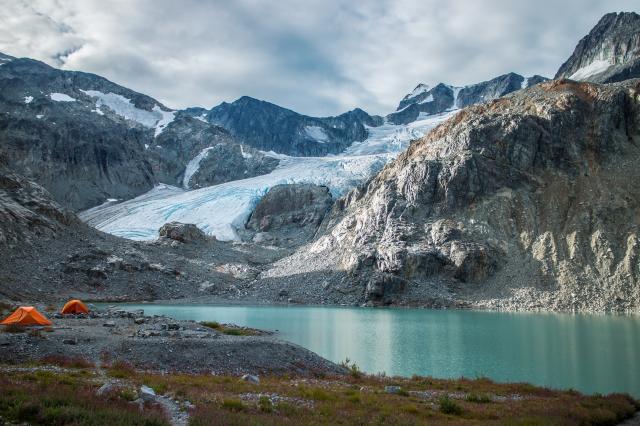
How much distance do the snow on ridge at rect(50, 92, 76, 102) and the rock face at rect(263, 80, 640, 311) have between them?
141 metres

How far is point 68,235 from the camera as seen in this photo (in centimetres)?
7338

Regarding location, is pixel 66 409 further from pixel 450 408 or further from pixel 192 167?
pixel 192 167

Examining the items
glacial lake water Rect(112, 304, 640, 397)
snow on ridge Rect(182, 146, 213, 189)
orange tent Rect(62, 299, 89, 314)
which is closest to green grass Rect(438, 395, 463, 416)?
glacial lake water Rect(112, 304, 640, 397)

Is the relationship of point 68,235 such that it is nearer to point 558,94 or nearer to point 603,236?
point 603,236

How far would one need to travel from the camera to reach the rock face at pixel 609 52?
13288 centimetres

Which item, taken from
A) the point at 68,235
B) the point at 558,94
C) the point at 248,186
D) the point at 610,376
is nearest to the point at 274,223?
the point at 248,186

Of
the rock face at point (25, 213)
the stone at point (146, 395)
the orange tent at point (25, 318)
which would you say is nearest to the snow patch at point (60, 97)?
the rock face at point (25, 213)

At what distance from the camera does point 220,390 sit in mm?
15438

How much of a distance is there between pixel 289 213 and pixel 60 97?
4662 inches

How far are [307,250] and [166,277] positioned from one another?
25.8m

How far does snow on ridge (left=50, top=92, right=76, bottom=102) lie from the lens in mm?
182350

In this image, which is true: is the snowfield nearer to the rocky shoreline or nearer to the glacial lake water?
the glacial lake water

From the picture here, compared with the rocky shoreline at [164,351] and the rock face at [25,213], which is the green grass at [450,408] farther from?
the rock face at [25,213]

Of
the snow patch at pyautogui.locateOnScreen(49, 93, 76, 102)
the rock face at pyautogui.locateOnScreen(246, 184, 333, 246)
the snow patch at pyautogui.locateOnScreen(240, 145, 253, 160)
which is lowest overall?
the rock face at pyautogui.locateOnScreen(246, 184, 333, 246)
